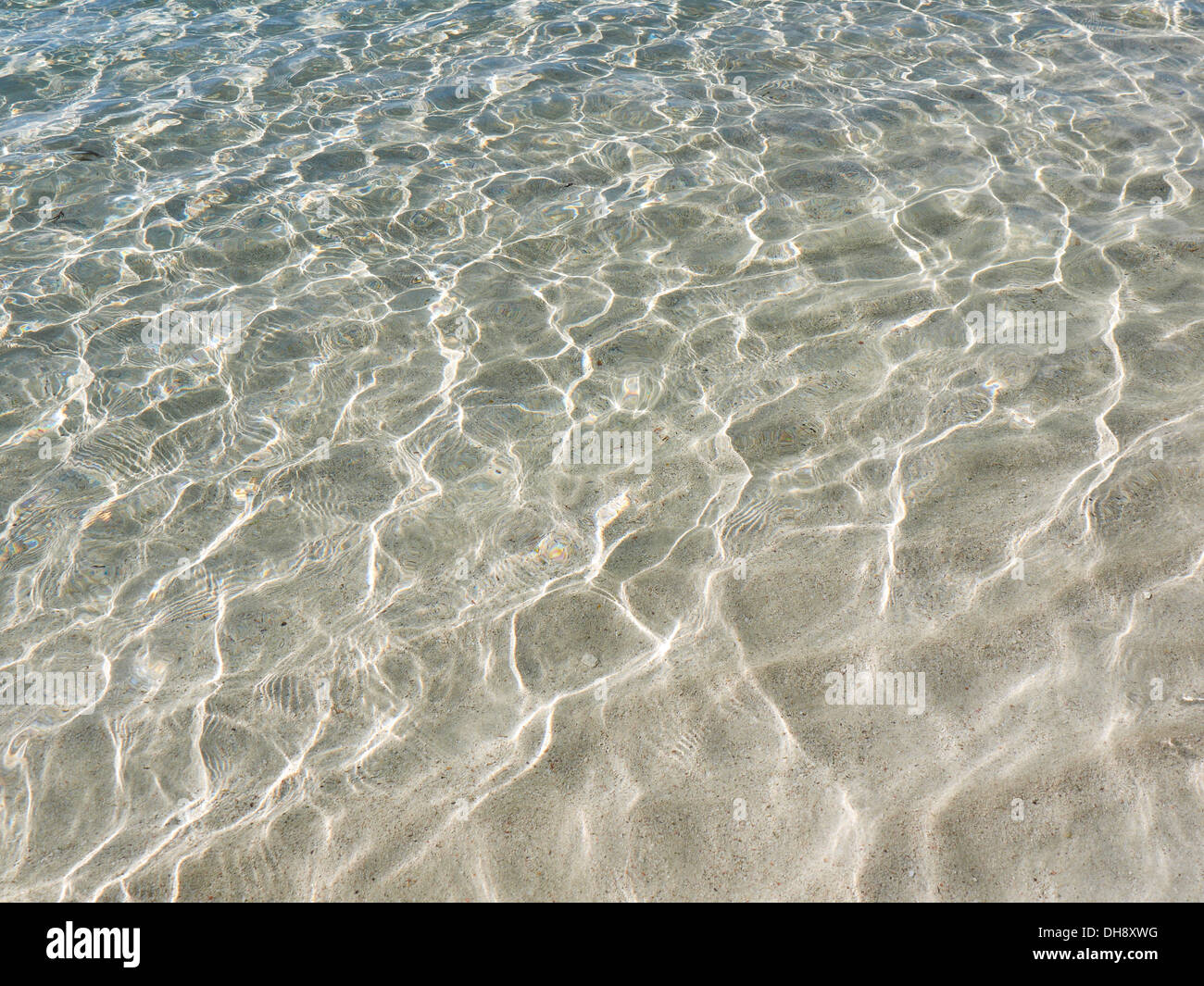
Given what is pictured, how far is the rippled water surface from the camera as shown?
2689mm

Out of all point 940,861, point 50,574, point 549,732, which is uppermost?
point 940,861

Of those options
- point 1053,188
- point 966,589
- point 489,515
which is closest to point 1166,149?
point 1053,188

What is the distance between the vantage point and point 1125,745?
2672 millimetres

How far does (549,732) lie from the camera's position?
2.95m

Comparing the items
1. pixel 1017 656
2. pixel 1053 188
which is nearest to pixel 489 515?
pixel 1017 656

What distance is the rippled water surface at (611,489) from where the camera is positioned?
2689mm

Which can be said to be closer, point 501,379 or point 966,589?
point 966,589

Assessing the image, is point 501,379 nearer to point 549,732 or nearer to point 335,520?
point 335,520

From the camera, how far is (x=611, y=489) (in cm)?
384

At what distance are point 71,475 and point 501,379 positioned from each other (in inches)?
78.2
